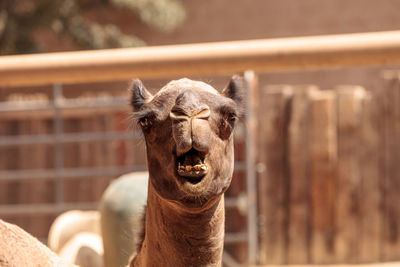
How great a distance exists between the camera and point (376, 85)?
693 inches

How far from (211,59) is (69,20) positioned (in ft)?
46.3

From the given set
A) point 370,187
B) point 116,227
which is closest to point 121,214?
point 116,227

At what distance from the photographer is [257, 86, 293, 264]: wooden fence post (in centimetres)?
884

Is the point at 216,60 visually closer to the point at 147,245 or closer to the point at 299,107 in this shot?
the point at 147,245

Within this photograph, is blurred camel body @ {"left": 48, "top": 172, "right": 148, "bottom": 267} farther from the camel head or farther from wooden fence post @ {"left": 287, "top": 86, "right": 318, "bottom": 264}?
wooden fence post @ {"left": 287, "top": 86, "right": 318, "bottom": 264}

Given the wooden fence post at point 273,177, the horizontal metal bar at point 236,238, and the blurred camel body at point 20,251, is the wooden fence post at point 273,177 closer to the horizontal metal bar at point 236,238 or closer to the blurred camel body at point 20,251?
the horizontal metal bar at point 236,238

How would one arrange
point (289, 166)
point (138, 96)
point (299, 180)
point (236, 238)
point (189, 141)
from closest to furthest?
point (189, 141), point (138, 96), point (236, 238), point (299, 180), point (289, 166)

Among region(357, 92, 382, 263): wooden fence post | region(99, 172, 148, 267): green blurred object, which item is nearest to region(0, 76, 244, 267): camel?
region(99, 172, 148, 267): green blurred object

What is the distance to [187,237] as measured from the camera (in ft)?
5.56

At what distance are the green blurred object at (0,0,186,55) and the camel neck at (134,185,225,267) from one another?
43.1 ft

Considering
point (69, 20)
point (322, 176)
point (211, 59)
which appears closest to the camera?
point (211, 59)

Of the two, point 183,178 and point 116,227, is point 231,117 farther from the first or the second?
point 116,227

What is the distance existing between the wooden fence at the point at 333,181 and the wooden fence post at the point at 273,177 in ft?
0.04

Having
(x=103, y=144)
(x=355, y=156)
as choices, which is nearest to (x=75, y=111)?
(x=103, y=144)
